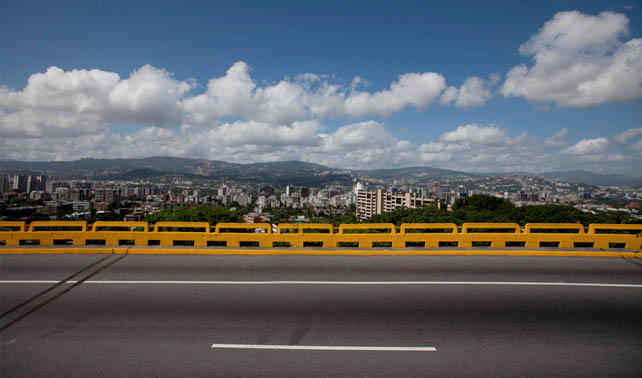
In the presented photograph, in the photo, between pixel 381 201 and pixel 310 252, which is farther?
pixel 381 201

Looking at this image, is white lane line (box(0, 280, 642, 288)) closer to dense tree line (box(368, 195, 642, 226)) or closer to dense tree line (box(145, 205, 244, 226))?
dense tree line (box(145, 205, 244, 226))

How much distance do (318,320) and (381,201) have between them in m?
108

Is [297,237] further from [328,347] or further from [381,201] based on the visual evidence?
[381,201]

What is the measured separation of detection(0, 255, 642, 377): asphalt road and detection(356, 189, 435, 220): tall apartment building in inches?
3705

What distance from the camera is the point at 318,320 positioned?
554 centimetres

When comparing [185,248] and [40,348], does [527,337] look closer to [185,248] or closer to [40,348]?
[40,348]

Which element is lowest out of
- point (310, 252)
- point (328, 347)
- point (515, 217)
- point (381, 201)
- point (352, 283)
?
point (381, 201)

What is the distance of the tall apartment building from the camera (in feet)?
332

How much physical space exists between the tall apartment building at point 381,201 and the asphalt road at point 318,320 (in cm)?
9412

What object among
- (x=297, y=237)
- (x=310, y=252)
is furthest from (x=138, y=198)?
(x=310, y=252)

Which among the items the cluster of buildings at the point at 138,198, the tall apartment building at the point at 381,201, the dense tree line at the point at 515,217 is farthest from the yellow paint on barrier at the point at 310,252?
the tall apartment building at the point at 381,201

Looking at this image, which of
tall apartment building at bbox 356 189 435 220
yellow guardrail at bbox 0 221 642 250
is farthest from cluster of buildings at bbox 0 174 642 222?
yellow guardrail at bbox 0 221 642 250

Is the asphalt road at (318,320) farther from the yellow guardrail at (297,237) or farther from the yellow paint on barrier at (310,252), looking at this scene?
the yellow guardrail at (297,237)

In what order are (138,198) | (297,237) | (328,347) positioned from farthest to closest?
(138,198) < (297,237) < (328,347)
